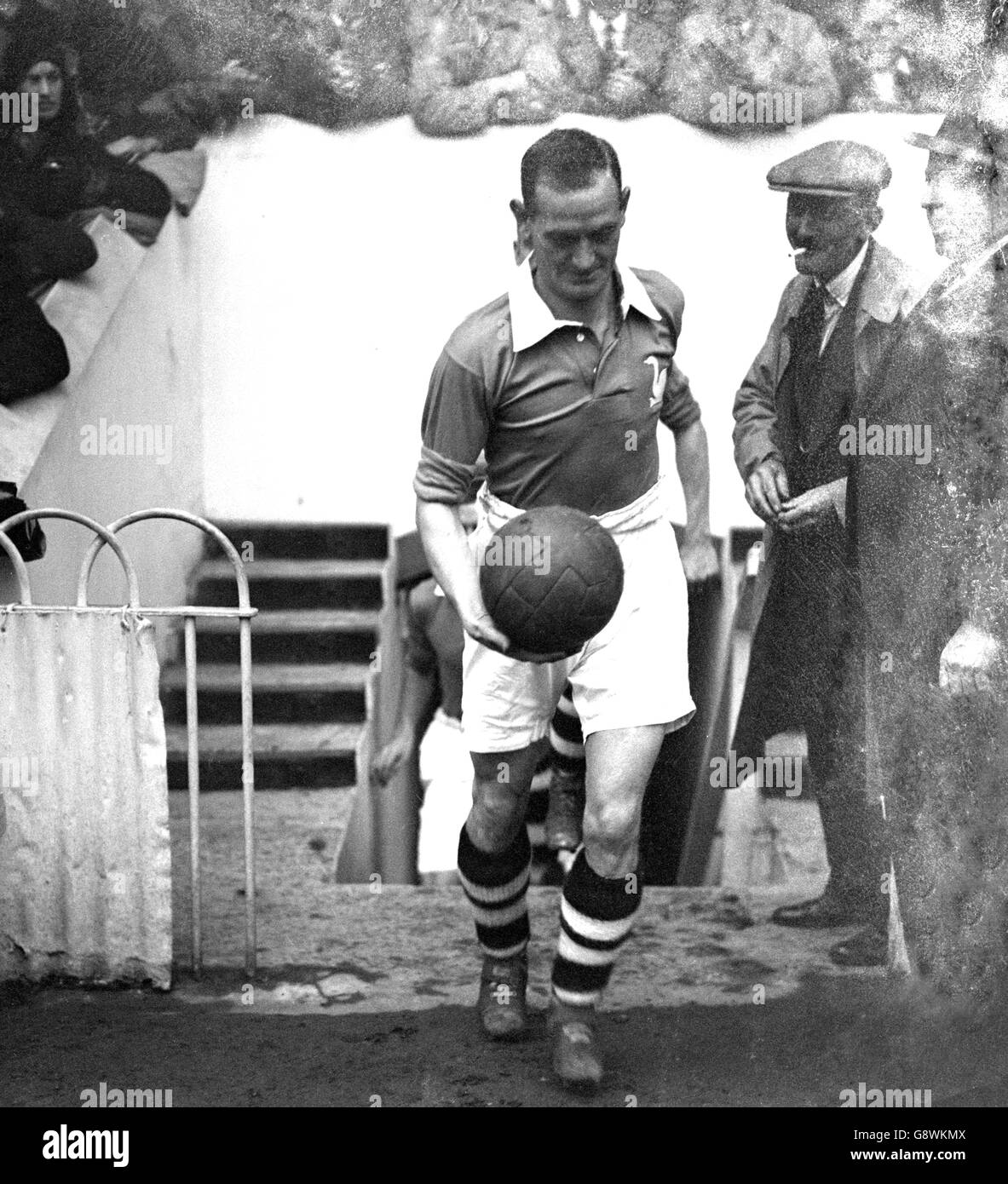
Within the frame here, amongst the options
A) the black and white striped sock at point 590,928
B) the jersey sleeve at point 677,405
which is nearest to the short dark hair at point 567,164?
the jersey sleeve at point 677,405

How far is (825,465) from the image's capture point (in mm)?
5484

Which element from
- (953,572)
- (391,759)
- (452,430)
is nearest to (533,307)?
(452,430)

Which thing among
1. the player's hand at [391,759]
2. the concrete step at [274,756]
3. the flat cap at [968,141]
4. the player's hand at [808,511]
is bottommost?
the concrete step at [274,756]

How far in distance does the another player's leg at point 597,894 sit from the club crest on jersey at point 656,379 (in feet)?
A: 2.92

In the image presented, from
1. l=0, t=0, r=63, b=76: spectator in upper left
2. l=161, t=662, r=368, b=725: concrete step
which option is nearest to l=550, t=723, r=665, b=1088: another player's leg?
l=161, t=662, r=368, b=725: concrete step

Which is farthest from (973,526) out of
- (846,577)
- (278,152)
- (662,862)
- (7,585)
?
(7,585)

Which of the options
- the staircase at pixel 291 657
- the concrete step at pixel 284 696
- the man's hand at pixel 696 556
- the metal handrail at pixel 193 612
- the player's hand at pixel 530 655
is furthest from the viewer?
the concrete step at pixel 284 696

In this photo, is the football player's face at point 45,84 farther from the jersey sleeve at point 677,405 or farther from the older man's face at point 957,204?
the older man's face at point 957,204

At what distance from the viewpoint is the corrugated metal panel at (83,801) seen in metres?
5.18

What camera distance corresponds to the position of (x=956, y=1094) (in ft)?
16.0

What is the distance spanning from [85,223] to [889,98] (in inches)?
99.6

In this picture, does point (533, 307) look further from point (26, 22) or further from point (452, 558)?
point (26, 22)

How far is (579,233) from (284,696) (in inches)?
124

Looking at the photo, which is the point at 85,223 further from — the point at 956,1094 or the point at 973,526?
the point at 956,1094
